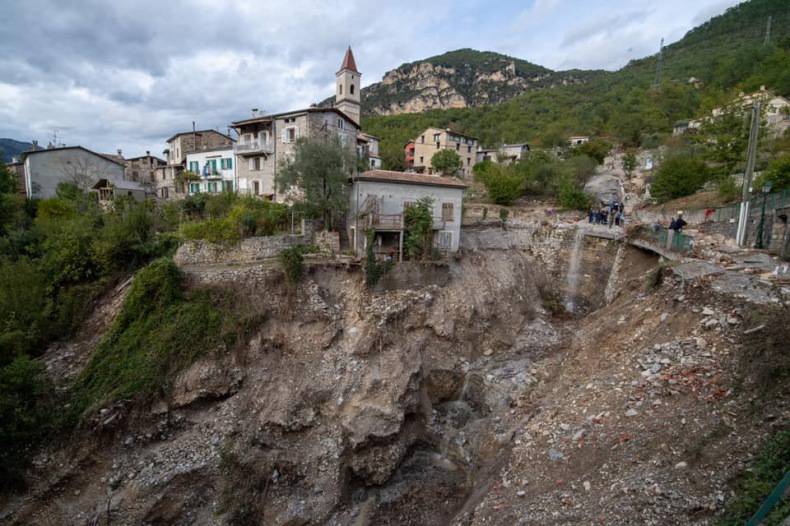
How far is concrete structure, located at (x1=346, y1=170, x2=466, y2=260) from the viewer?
71.7 ft

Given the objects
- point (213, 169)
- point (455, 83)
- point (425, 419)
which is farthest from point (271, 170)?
point (455, 83)

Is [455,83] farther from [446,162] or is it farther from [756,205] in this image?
[756,205]

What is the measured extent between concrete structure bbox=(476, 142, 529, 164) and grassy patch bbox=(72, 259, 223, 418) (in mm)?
46738

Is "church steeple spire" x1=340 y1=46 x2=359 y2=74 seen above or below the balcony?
above

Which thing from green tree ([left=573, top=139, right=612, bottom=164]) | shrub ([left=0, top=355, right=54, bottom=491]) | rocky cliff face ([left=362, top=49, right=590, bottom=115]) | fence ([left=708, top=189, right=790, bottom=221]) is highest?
rocky cliff face ([left=362, top=49, right=590, bottom=115])

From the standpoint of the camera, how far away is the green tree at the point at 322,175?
21.2m

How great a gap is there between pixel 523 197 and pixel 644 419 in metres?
31.4

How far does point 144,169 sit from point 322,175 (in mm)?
34794

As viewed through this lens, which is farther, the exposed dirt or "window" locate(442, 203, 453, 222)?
"window" locate(442, 203, 453, 222)

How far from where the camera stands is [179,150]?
4088 cm

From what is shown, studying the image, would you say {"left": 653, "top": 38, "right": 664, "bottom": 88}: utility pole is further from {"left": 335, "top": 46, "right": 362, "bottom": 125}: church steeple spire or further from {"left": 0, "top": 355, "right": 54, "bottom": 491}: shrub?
{"left": 0, "top": 355, "right": 54, "bottom": 491}: shrub

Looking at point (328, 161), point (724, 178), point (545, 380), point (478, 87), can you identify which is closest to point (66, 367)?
point (328, 161)

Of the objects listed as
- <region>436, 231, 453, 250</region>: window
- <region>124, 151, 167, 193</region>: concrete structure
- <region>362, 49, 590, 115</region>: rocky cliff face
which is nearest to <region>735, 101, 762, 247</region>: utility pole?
<region>436, 231, 453, 250</region>: window

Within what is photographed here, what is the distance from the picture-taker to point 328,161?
21.2 metres
